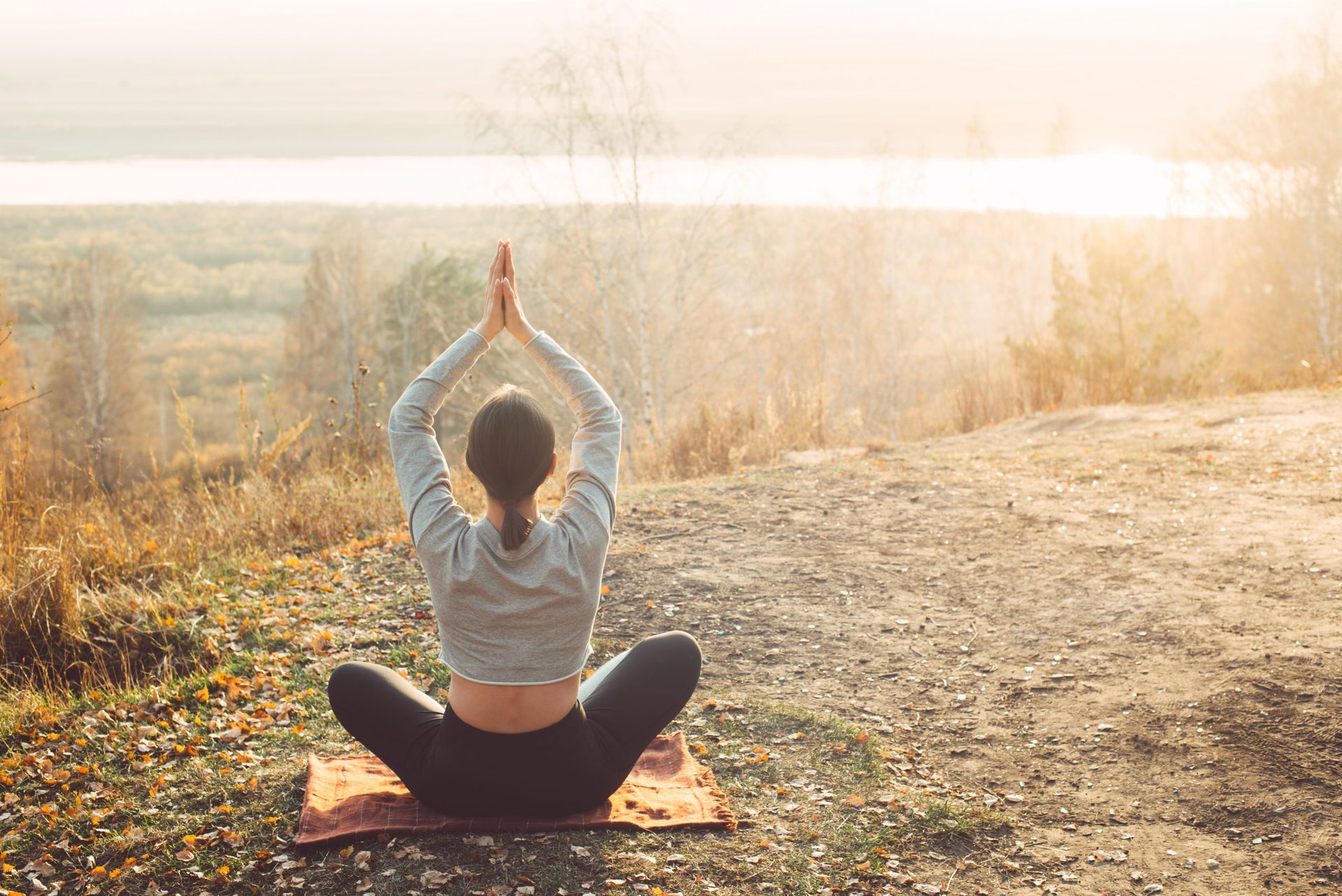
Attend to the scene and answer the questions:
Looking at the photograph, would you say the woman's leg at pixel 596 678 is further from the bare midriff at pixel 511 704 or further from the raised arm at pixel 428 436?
the raised arm at pixel 428 436

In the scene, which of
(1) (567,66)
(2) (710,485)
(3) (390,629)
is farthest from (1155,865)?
(1) (567,66)

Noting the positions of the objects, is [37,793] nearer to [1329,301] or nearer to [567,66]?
[567,66]

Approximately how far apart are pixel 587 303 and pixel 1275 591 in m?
17.2

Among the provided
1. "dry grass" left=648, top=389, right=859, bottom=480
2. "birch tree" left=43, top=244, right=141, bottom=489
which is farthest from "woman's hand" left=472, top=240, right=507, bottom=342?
"birch tree" left=43, top=244, right=141, bottom=489

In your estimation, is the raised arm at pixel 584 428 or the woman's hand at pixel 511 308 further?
the woman's hand at pixel 511 308

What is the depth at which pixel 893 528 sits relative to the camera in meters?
6.25

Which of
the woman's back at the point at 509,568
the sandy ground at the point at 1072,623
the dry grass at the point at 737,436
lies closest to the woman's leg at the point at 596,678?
the woman's back at the point at 509,568

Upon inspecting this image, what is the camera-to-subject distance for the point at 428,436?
8.68 feet

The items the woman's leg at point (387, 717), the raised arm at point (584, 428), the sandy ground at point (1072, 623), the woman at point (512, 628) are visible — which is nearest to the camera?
the woman at point (512, 628)

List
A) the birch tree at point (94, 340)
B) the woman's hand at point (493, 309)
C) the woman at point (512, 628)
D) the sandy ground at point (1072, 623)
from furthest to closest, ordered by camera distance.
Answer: the birch tree at point (94, 340) < the sandy ground at point (1072, 623) < the woman's hand at point (493, 309) < the woman at point (512, 628)

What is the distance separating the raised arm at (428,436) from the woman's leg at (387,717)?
0.58 meters

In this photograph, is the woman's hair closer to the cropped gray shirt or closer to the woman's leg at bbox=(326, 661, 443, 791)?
the cropped gray shirt

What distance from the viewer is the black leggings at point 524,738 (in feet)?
8.87

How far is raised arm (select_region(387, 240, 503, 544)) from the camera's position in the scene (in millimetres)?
2531
